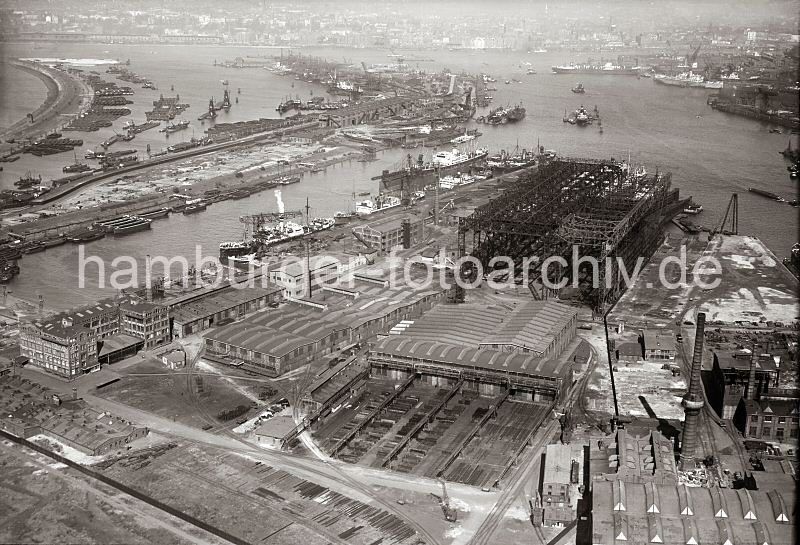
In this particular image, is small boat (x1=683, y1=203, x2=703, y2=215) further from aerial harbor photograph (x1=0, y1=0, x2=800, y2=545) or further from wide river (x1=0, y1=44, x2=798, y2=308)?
wide river (x1=0, y1=44, x2=798, y2=308)

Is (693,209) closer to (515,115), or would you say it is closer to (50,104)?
(515,115)

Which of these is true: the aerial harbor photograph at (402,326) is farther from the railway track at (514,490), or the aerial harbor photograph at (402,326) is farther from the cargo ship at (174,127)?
the cargo ship at (174,127)

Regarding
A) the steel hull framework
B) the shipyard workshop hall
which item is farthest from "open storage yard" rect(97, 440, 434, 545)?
the steel hull framework

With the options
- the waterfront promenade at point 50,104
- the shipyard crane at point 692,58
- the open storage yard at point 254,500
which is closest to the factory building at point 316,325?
the open storage yard at point 254,500

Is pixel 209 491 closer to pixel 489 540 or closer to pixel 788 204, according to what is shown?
pixel 489 540

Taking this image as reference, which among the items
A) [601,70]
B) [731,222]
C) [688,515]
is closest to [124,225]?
[731,222]

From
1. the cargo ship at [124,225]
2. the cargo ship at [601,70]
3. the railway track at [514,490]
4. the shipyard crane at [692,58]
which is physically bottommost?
the railway track at [514,490]
